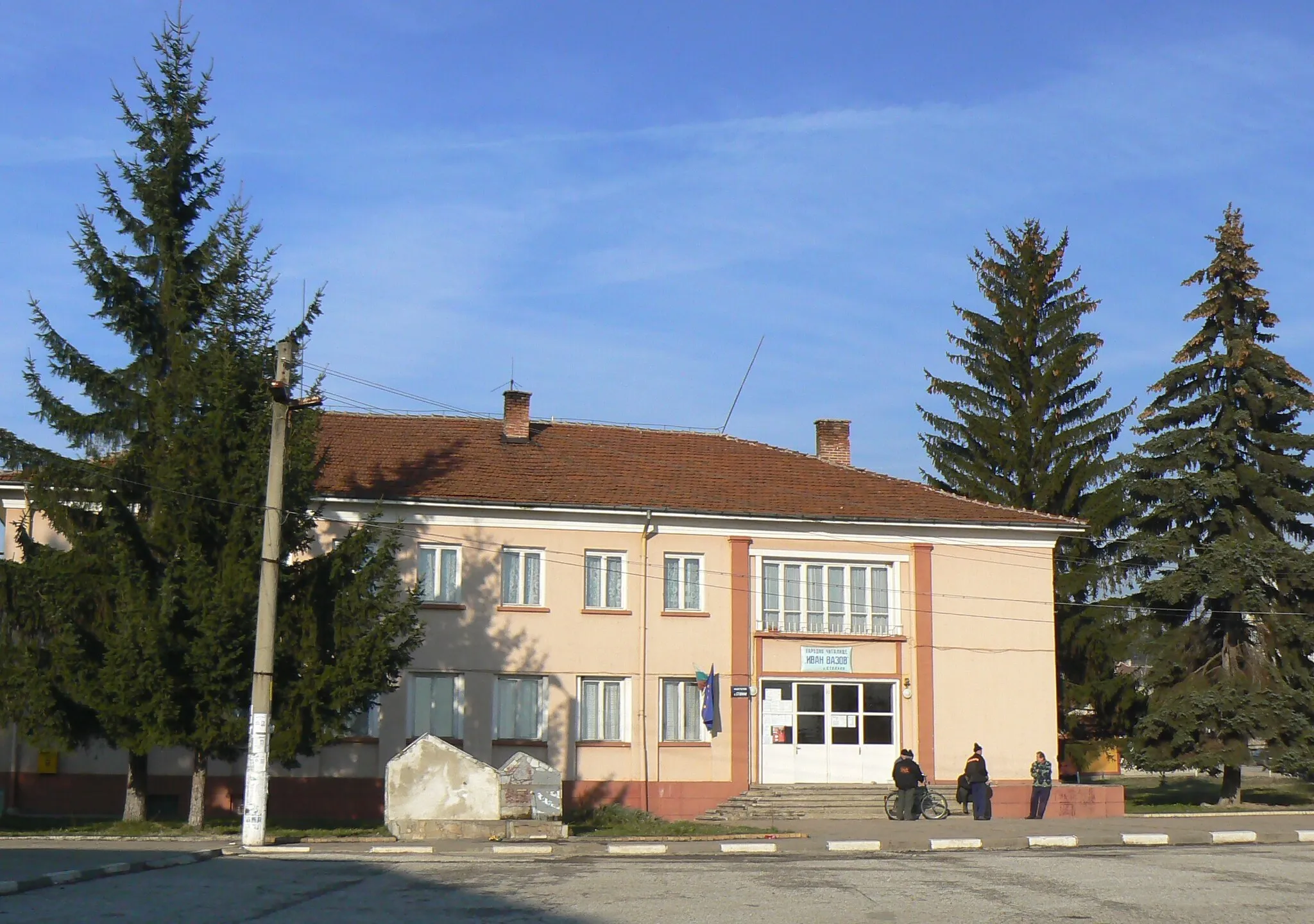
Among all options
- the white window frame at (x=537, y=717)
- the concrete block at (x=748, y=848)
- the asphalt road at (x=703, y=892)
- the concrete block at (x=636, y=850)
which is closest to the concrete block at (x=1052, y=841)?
the asphalt road at (x=703, y=892)

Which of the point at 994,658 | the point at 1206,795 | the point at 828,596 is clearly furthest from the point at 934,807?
the point at 1206,795

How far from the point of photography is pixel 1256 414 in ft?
112

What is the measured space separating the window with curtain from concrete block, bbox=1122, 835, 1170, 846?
1280 cm

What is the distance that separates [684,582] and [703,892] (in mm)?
16706

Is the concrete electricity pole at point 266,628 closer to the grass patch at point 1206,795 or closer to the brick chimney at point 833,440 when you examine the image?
the brick chimney at point 833,440

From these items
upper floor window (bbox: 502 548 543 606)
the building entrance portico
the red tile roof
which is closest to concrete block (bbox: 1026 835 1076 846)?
the building entrance portico

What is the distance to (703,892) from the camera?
567 inches

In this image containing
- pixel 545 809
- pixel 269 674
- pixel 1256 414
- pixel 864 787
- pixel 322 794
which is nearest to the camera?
pixel 269 674

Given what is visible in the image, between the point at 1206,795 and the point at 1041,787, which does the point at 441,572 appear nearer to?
the point at 1041,787

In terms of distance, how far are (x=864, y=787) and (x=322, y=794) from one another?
1210 cm

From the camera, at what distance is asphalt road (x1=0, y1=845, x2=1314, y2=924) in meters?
12.5

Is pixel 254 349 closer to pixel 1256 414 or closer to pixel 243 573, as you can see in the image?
pixel 243 573

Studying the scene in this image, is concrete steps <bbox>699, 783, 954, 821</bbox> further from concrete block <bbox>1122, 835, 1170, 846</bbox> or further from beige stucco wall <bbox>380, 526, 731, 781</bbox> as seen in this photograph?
concrete block <bbox>1122, 835, 1170, 846</bbox>

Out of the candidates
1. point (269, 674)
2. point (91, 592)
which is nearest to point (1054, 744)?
point (269, 674)
